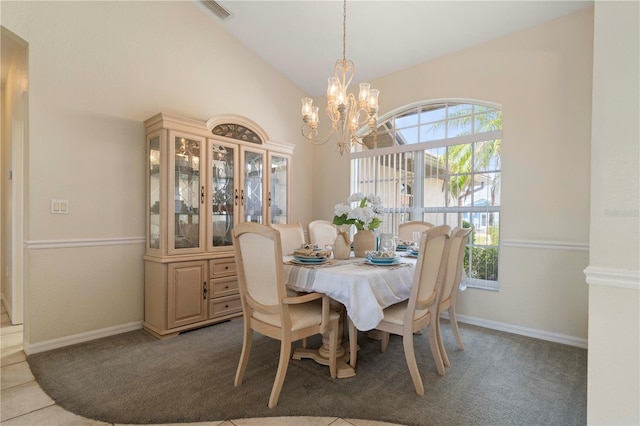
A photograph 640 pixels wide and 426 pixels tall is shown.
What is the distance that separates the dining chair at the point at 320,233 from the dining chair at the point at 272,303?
1215 millimetres

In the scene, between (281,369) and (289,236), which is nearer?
(281,369)

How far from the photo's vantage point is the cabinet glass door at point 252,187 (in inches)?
144

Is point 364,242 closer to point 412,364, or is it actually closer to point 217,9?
point 412,364

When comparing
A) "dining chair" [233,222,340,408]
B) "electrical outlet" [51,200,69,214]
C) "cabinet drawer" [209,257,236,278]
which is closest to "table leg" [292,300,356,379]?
"dining chair" [233,222,340,408]

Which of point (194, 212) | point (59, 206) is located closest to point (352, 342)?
point (194, 212)

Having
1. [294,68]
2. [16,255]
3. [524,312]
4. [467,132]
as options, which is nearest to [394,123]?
[467,132]

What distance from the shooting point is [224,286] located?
11.1 feet

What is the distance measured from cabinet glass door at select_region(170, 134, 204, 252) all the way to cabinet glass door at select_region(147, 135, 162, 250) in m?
0.17

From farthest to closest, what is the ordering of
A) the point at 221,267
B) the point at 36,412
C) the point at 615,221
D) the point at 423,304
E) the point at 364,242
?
the point at 221,267 → the point at 364,242 → the point at 423,304 → the point at 36,412 → the point at 615,221

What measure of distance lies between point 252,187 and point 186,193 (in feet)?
2.59

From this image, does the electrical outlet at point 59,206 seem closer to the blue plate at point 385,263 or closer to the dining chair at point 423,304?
the blue plate at point 385,263

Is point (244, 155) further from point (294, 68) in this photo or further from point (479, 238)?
point (479, 238)

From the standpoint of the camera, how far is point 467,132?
3510mm

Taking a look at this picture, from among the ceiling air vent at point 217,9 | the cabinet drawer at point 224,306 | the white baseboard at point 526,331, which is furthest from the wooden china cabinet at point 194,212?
the white baseboard at point 526,331
